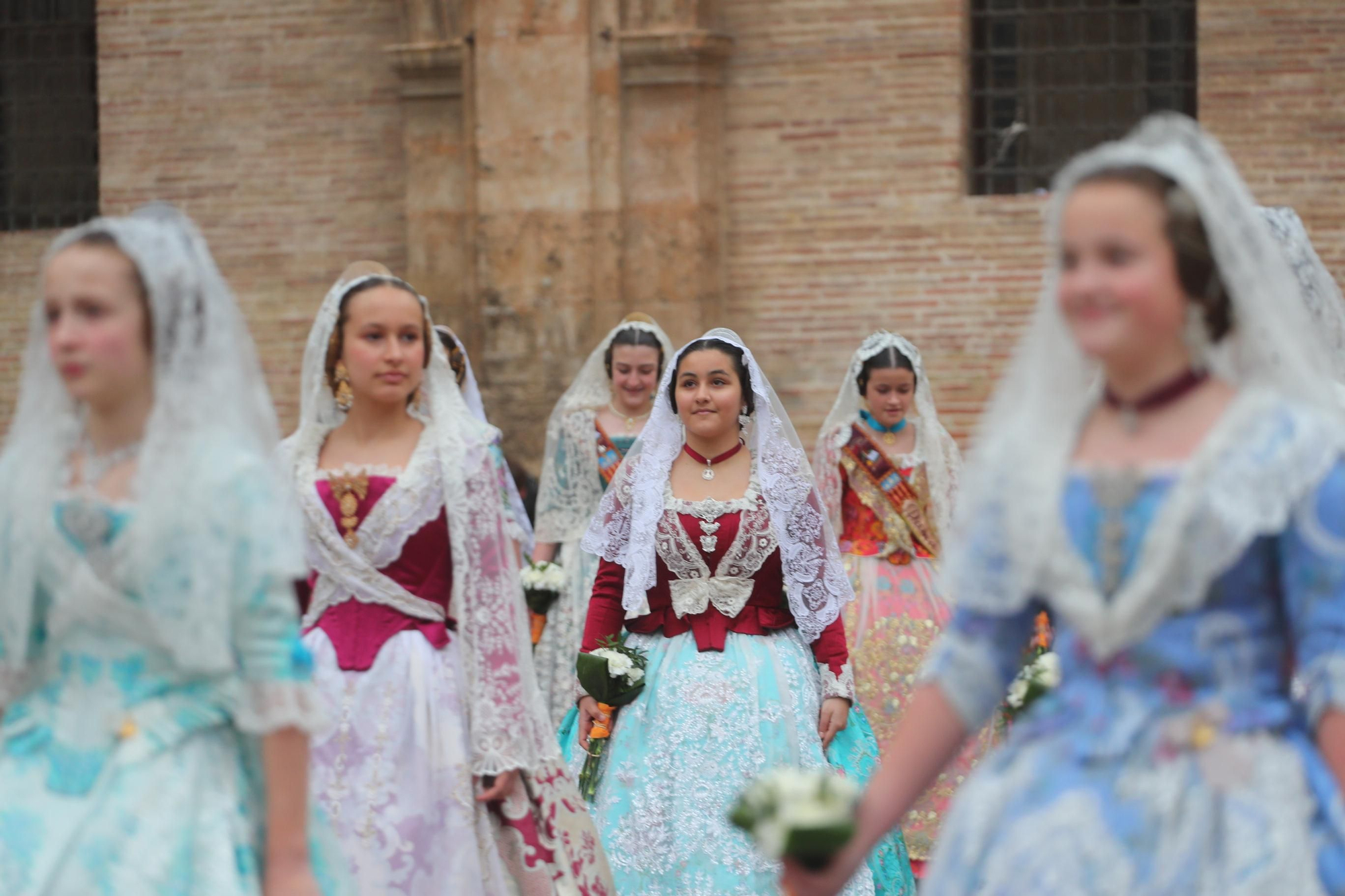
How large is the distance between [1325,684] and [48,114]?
42.7 ft

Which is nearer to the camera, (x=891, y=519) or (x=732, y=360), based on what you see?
(x=732, y=360)

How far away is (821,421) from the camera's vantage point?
12391mm

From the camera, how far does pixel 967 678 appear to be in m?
3.20

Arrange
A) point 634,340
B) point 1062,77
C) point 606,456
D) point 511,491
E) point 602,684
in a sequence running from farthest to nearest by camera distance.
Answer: point 1062,77, point 634,340, point 606,456, point 602,684, point 511,491

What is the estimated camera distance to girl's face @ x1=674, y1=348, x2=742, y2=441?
21.5 feet

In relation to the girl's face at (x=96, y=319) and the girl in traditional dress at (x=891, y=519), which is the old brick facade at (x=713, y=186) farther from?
the girl's face at (x=96, y=319)

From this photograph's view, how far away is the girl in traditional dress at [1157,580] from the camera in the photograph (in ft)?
9.34

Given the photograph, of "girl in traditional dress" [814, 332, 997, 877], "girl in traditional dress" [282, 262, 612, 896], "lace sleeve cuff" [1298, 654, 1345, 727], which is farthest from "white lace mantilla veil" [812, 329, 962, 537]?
"lace sleeve cuff" [1298, 654, 1345, 727]

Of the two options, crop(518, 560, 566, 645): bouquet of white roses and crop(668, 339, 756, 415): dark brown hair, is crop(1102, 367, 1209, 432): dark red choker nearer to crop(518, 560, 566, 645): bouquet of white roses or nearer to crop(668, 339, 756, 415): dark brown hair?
crop(668, 339, 756, 415): dark brown hair

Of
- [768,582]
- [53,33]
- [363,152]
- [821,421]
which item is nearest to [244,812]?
[768,582]

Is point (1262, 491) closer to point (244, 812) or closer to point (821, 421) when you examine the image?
point (244, 812)

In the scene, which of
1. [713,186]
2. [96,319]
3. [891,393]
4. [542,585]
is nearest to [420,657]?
[96,319]

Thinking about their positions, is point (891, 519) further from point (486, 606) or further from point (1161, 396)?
point (1161, 396)

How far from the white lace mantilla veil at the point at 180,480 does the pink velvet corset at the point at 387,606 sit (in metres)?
1.59
